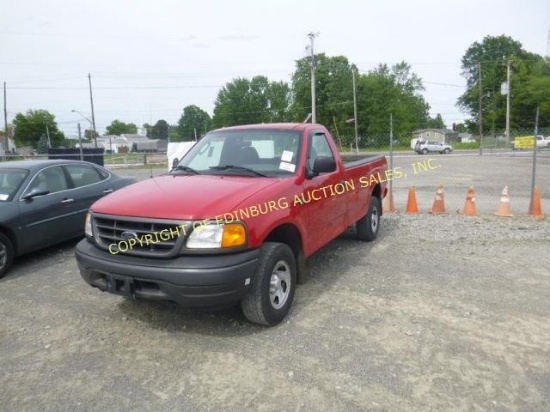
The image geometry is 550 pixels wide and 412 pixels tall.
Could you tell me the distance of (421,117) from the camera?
9194 centimetres

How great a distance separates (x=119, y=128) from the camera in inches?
5950

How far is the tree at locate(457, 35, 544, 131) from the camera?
60166mm

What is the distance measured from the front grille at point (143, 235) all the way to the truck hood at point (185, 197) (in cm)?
6

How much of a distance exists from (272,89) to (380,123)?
33027 mm

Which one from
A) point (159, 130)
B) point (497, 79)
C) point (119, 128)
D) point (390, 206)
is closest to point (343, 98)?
point (497, 79)

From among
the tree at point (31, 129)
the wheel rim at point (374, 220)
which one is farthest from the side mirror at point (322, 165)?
the tree at point (31, 129)

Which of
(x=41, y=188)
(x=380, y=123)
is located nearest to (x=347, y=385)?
(x=41, y=188)

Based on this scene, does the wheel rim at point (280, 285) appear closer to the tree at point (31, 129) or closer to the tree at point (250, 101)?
the tree at point (250, 101)

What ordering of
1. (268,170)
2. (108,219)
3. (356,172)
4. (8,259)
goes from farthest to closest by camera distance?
(356,172) < (8,259) < (268,170) < (108,219)

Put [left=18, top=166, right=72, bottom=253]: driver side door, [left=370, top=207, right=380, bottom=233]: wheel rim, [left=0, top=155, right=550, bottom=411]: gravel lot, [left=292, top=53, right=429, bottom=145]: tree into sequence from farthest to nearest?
[left=292, top=53, right=429, bottom=145]: tree
[left=370, top=207, right=380, bottom=233]: wheel rim
[left=18, top=166, right=72, bottom=253]: driver side door
[left=0, top=155, right=550, bottom=411]: gravel lot

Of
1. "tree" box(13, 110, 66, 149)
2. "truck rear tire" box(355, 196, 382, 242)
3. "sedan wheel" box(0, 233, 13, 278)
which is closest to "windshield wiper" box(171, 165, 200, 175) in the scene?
"sedan wheel" box(0, 233, 13, 278)

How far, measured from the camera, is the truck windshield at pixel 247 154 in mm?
4430

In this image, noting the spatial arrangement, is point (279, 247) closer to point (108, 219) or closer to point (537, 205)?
point (108, 219)

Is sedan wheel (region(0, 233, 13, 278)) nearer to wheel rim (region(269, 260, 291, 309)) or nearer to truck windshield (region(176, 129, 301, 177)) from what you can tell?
truck windshield (region(176, 129, 301, 177))
